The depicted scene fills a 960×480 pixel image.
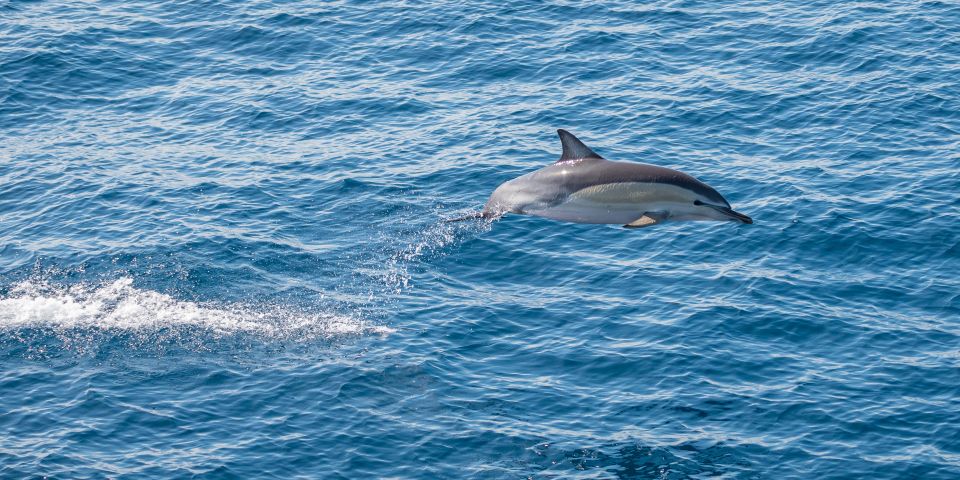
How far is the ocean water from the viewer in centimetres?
4041

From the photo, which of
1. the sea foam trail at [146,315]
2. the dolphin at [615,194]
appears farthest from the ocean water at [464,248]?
the dolphin at [615,194]

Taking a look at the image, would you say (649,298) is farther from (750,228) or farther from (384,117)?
(384,117)

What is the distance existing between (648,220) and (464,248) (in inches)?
651

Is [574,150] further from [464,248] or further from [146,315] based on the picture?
[146,315]

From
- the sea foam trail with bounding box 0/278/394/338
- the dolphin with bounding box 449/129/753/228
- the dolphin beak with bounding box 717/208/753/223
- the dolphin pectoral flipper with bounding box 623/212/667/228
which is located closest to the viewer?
the dolphin beak with bounding box 717/208/753/223

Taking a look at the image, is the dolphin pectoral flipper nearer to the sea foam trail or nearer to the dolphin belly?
the dolphin belly

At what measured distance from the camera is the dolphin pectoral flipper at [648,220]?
36109 millimetres

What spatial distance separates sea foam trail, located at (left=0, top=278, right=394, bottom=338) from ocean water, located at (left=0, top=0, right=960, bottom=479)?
0.14 m

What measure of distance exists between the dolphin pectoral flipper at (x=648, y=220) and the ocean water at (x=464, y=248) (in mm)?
7186

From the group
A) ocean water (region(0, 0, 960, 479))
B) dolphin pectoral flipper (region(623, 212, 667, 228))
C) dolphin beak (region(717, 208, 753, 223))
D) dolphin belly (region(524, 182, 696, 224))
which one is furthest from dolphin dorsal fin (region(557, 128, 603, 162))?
ocean water (region(0, 0, 960, 479))

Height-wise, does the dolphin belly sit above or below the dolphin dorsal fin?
below

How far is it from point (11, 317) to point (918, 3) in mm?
48858

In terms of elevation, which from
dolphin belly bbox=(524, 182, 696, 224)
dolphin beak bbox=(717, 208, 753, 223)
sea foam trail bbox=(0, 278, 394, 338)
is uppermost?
dolphin belly bbox=(524, 182, 696, 224)

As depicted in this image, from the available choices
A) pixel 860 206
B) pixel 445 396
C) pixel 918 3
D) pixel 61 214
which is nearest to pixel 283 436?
pixel 445 396
